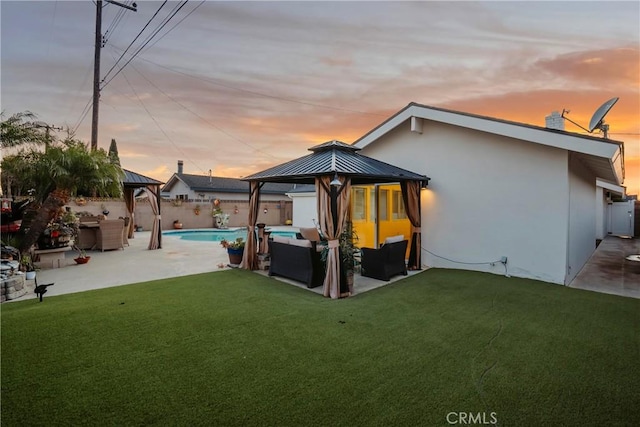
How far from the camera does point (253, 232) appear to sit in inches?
334

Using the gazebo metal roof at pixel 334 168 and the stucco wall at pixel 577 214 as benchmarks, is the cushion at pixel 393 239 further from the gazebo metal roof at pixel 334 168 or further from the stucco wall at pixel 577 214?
the stucco wall at pixel 577 214

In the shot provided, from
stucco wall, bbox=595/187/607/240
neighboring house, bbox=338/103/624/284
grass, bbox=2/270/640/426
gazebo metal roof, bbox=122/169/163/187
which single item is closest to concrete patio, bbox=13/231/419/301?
grass, bbox=2/270/640/426

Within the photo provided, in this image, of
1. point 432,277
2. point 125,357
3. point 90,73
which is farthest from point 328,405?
point 90,73

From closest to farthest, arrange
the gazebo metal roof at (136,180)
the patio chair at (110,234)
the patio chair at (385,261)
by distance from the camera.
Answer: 1. the patio chair at (385,261)
2. the patio chair at (110,234)
3. the gazebo metal roof at (136,180)

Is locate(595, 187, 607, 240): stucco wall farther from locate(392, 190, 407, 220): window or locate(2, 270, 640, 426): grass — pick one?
locate(2, 270, 640, 426): grass

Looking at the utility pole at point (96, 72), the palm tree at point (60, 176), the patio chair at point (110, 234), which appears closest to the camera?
the palm tree at point (60, 176)

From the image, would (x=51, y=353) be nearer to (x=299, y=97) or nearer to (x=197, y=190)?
(x=299, y=97)

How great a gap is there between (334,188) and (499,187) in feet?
14.9

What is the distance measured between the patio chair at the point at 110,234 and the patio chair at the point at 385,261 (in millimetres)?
9761

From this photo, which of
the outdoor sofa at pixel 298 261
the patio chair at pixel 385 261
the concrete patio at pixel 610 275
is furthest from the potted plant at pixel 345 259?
the concrete patio at pixel 610 275

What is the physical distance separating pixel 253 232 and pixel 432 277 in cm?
486

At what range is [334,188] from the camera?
625 cm

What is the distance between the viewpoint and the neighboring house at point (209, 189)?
2505 centimetres

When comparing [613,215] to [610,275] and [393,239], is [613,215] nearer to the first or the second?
[610,275]
